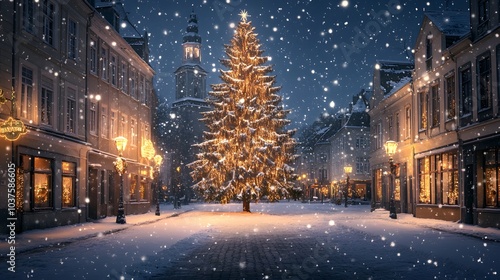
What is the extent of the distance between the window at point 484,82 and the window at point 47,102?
18.5m

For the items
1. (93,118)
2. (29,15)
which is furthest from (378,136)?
(29,15)

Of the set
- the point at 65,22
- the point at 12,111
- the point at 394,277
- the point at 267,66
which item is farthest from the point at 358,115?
the point at 394,277

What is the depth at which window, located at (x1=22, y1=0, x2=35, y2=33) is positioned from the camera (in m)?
23.2

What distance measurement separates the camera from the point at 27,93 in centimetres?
2366

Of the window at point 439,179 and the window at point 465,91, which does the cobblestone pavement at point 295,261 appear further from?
the window at point 439,179

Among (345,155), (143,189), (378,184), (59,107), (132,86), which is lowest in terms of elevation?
(143,189)

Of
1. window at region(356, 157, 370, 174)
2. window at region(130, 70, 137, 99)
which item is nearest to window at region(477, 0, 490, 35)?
window at region(130, 70, 137, 99)

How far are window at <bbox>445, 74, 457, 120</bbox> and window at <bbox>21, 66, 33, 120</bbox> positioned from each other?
63.3ft

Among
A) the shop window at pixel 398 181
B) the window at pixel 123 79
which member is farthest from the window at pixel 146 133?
the shop window at pixel 398 181

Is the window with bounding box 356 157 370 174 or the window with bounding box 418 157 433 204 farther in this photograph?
the window with bounding box 356 157 370 174

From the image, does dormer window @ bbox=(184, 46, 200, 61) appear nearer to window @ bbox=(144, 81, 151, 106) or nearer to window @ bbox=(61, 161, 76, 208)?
window @ bbox=(144, 81, 151, 106)

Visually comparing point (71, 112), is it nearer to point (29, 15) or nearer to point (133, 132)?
point (29, 15)

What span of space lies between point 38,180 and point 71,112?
5.20 m

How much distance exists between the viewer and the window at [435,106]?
32.0 meters
